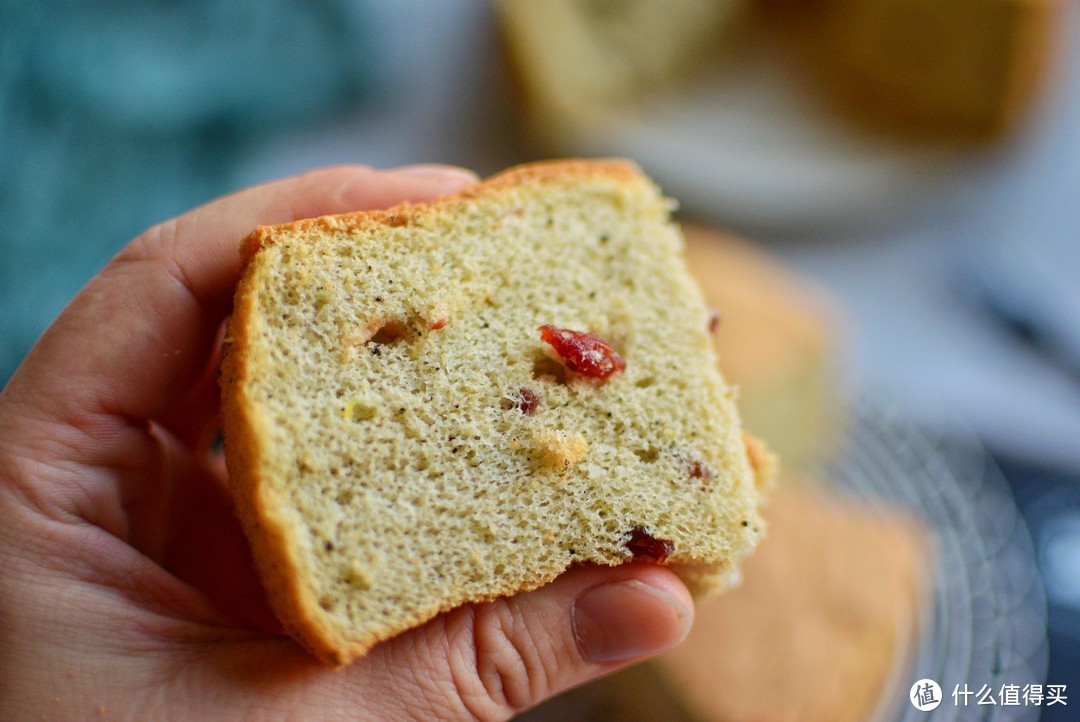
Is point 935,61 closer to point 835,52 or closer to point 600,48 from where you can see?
point 835,52

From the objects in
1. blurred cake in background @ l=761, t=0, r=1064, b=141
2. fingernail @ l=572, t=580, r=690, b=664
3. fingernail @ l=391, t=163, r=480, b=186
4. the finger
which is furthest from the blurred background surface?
the finger

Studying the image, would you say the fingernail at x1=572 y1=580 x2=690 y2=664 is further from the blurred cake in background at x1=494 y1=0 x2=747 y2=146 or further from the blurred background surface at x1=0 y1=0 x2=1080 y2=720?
the blurred cake in background at x1=494 y1=0 x2=747 y2=146

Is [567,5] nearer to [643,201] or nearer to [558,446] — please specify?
[643,201]

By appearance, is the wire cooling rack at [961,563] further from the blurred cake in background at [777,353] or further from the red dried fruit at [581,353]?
the red dried fruit at [581,353]

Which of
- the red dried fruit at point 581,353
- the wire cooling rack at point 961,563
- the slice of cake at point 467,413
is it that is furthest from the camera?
the wire cooling rack at point 961,563

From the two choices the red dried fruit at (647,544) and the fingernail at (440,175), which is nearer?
the red dried fruit at (647,544)

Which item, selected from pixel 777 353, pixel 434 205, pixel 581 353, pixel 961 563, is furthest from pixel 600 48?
pixel 581 353

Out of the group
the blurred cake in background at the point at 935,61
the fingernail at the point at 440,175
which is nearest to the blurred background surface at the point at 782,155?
the blurred cake in background at the point at 935,61
